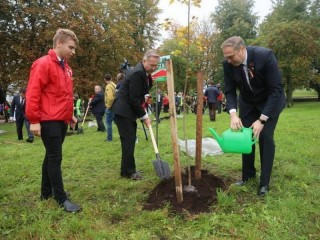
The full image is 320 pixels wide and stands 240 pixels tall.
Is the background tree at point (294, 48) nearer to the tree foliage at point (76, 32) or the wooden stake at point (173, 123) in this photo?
the tree foliage at point (76, 32)

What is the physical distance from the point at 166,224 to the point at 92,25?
2331 cm

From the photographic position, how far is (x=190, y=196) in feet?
13.0

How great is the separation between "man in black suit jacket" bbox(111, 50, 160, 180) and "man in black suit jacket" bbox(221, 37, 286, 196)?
1.22 meters

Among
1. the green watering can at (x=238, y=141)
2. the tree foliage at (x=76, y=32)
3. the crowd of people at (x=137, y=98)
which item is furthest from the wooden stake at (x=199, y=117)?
the tree foliage at (x=76, y=32)

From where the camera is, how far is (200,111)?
4168 millimetres

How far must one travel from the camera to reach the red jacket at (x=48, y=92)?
3.44 m

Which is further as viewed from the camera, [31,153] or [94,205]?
[31,153]

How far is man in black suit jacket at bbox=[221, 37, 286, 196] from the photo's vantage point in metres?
3.86

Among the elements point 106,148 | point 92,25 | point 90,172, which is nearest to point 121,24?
point 92,25

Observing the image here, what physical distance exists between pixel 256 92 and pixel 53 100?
2.40 metres

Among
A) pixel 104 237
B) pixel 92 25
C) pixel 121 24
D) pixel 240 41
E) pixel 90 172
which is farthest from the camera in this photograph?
pixel 121 24

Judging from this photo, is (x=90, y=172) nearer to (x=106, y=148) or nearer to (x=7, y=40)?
(x=106, y=148)

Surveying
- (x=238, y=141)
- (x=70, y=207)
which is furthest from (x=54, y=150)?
(x=238, y=141)

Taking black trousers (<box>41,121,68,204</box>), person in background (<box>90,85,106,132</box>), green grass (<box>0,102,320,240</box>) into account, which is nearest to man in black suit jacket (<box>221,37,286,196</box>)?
green grass (<box>0,102,320,240</box>)
